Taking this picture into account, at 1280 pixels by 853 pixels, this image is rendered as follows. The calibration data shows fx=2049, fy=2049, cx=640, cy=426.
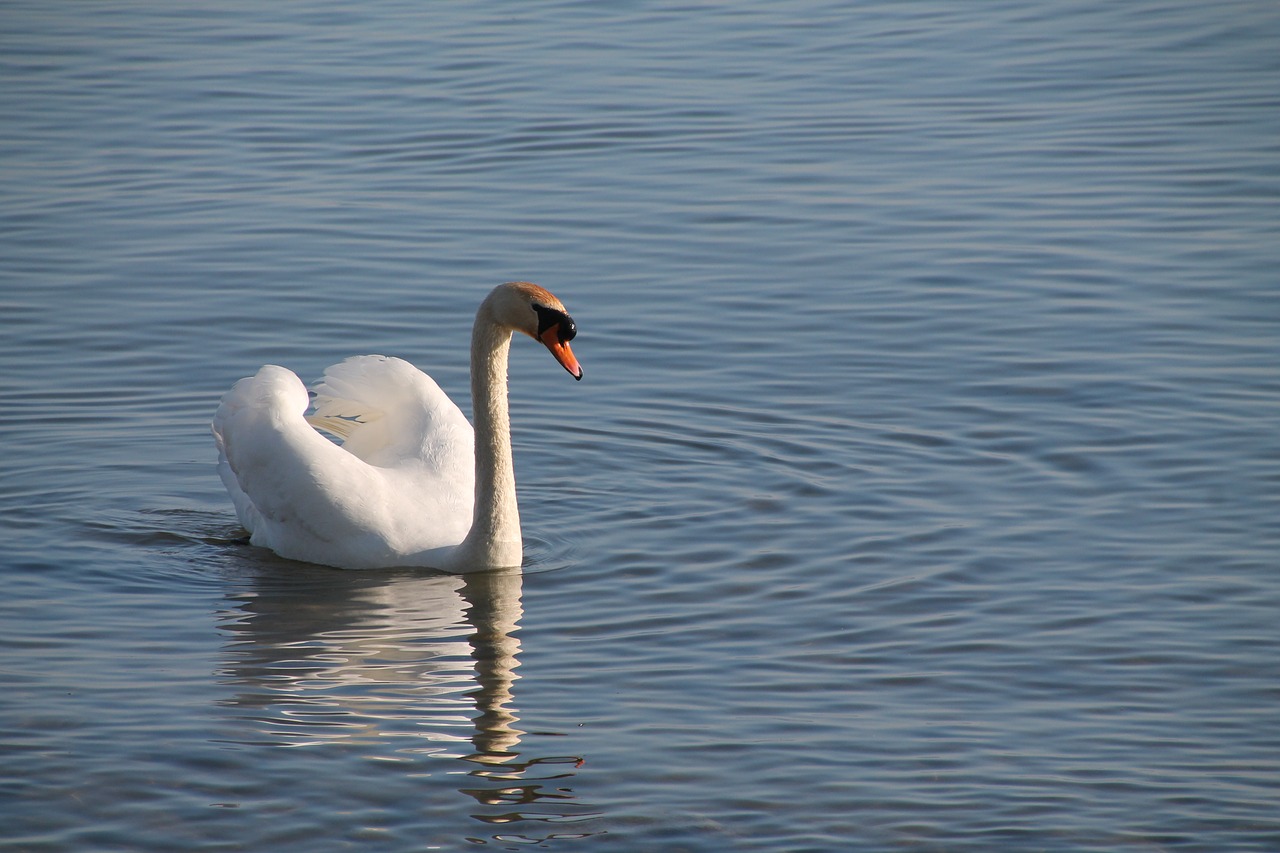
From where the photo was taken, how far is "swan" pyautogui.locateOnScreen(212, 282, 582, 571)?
29.7ft

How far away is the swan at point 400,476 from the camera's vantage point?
29.7 ft

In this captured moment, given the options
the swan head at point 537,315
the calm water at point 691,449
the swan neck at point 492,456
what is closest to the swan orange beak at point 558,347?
the swan head at point 537,315

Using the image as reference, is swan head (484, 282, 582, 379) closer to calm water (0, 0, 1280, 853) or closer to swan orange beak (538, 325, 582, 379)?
swan orange beak (538, 325, 582, 379)

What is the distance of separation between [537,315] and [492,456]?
70 cm

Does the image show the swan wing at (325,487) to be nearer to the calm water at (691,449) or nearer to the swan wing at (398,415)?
the swan wing at (398,415)

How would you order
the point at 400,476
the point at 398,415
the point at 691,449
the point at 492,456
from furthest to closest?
the point at 691,449 < the point at 398,415 < the point at 400,476 < the point at 492,456

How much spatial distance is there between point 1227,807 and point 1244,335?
6007 mm

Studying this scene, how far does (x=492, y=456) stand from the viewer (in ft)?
30.1

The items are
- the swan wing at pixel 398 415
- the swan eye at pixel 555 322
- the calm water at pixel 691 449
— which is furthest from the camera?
the swan wing at pixel 398 415

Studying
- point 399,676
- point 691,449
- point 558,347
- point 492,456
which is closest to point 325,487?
point 492,456

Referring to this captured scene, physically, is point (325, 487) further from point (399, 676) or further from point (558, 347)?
point (399, 676)

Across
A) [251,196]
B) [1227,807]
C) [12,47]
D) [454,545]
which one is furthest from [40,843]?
[12,47]

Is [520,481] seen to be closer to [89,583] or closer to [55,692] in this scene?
[89,583]

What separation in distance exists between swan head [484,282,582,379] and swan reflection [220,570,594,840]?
3.46 ft
